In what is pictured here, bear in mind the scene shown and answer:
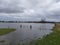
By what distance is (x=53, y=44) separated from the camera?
A: 2516 cm

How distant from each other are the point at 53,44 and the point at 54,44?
20 centimetres

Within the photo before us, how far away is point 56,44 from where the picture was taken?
2514cm

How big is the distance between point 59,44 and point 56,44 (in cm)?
53

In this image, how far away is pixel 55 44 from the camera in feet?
82.6

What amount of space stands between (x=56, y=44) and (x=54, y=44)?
0.35 m

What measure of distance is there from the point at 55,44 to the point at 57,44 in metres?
0.35

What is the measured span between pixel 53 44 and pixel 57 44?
704 mm

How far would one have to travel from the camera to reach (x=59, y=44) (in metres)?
25.1

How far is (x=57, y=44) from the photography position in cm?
2516

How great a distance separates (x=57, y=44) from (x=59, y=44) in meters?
0.35

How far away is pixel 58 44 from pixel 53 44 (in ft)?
2.90

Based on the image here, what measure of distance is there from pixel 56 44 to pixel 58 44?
0.36m

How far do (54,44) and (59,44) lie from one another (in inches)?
34.3
